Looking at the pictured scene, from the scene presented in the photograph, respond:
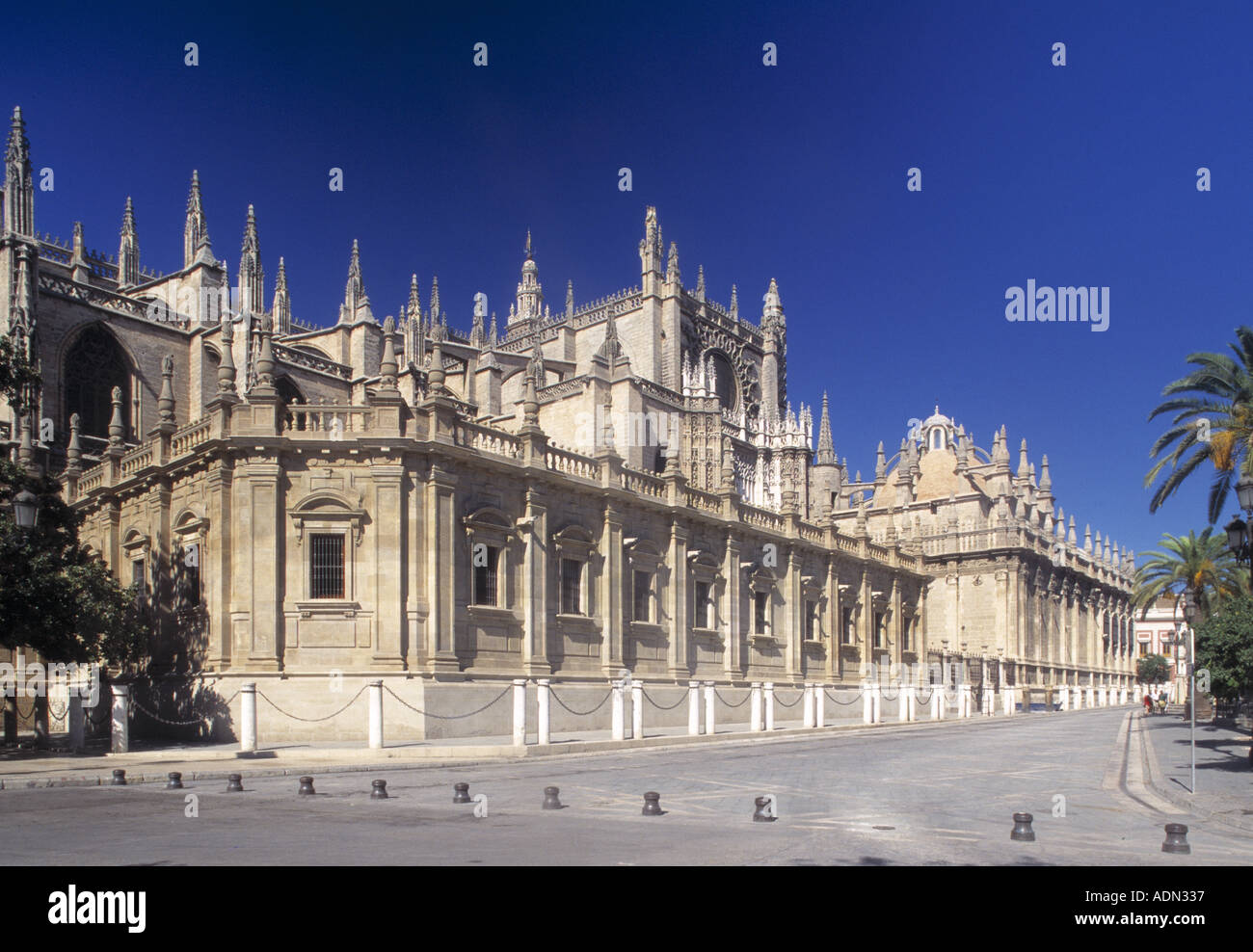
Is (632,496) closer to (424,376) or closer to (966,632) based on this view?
(424,376)

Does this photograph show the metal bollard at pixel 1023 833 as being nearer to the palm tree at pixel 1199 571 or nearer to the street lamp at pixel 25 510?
the street lamp at pixel 25 510

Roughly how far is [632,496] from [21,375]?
14.8m

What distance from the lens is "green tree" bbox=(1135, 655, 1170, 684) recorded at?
86250 millimetres

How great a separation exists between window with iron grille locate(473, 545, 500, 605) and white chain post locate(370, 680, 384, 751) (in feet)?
16.6

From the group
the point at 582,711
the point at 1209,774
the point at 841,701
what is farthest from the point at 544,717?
the point at 841,701

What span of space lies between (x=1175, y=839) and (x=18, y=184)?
43.8m

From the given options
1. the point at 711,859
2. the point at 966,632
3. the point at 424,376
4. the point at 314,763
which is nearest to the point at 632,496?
the point at 314,763

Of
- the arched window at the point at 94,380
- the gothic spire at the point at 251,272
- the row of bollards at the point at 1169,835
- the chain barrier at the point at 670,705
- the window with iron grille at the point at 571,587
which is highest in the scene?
the gothic spire at the point at 251,272

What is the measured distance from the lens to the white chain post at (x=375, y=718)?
1847cm

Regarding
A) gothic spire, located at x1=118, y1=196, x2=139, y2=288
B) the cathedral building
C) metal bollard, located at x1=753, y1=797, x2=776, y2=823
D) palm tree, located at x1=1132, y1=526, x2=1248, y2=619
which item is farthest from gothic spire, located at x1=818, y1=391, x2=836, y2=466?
metal bollard, located at x1=753, y1=797, x2=776, y2=823

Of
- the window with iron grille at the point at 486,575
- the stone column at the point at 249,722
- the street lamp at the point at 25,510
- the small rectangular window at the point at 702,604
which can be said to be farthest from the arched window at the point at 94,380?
the stone column at the point at 249,722

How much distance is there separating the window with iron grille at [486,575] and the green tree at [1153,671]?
256ft

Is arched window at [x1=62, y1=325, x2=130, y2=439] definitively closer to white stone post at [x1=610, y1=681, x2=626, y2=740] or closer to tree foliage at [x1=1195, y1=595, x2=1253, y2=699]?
white stone post at [x1=610, y1=681, x2=626, y2=740]

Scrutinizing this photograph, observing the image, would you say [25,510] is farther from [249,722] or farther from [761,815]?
[761,815]
